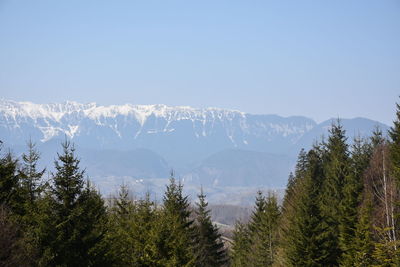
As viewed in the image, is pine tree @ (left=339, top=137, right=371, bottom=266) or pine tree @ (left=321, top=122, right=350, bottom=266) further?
pine tree @ (left=321, top=122, right=350, bottom=266)

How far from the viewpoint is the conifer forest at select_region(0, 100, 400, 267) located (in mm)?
26094

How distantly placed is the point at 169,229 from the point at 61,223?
9.75m

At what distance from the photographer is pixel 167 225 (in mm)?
34281

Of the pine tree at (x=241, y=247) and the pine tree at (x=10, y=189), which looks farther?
the pine tree at (x=241, y=247)

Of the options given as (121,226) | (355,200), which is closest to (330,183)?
(355,200)

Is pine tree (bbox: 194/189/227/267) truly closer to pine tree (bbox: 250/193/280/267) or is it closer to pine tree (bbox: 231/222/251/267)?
pine tree (bbox: 250/193/280/267)

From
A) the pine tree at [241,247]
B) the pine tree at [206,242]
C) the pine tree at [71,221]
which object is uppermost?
the pine tree at [71,221]

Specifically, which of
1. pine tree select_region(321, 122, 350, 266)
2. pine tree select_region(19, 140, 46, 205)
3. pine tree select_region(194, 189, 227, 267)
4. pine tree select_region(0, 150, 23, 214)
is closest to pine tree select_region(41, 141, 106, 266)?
pine tree select_region(19, 140, 46, 205)

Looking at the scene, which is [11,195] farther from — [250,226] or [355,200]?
[250,226]

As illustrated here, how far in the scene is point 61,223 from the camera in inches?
1021

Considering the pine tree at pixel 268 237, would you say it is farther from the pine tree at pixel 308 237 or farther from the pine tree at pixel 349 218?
the pine tree at pixel 308 237

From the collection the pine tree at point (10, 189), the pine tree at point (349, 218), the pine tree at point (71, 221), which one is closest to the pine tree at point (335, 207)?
the pine tree at point (349, 218)

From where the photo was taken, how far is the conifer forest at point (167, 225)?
2609cm

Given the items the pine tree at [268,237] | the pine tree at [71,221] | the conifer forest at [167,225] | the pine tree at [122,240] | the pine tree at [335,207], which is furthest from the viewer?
the pine tree at [268,237]
